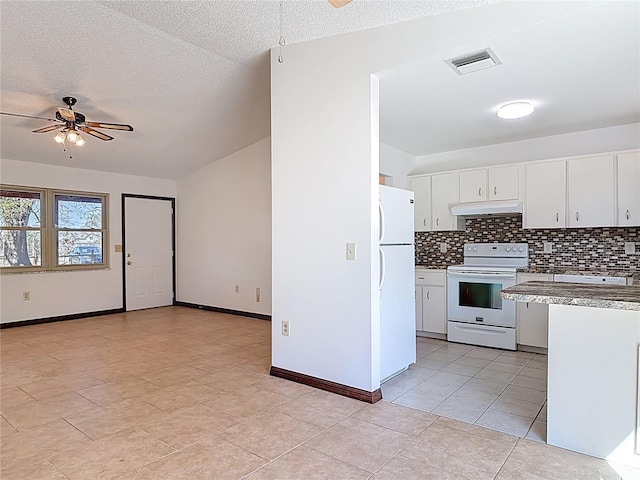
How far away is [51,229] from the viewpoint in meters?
5.95

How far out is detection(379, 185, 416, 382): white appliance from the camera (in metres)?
3.29

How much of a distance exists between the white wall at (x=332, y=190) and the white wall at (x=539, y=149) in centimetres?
243

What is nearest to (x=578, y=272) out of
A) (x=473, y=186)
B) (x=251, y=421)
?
(x=473, y=186)

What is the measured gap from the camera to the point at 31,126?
4.72 meters

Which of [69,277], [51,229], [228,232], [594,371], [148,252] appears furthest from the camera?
[148,252]

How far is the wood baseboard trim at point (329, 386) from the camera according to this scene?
296 centimetres

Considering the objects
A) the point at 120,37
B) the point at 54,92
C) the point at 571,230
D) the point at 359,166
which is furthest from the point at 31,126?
the point at 571,230

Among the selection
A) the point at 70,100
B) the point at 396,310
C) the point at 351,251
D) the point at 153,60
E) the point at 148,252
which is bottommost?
the point at 396,310

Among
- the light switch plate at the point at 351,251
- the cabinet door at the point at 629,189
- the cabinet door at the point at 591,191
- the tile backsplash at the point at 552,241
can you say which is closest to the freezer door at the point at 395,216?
the light switch plate at the point at 351,251

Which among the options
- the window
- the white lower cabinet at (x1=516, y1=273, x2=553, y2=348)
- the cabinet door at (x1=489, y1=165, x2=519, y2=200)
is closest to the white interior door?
the window

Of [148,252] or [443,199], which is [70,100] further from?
[443,199]

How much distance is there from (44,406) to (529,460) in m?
3.13

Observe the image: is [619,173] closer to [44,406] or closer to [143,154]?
[44,406]

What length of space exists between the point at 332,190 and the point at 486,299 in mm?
2308
